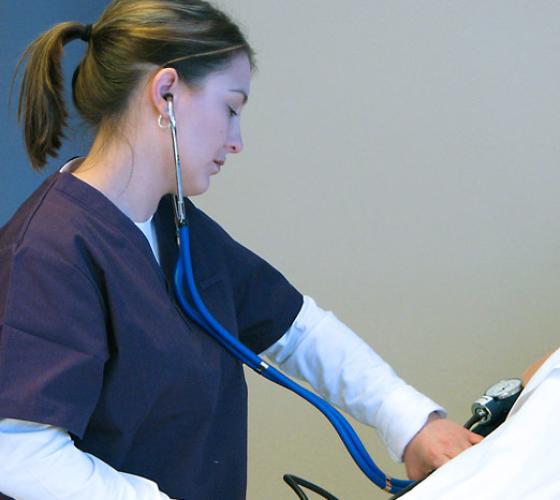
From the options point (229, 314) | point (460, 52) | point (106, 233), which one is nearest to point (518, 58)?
point (460, 52)

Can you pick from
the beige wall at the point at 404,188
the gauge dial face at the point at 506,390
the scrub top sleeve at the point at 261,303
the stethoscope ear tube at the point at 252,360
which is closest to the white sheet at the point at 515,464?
the gauge dial face at the point at 506,390

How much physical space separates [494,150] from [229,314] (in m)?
0.84

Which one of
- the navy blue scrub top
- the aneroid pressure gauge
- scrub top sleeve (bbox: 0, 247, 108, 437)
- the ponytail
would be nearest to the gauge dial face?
the aneroid pressure gauge

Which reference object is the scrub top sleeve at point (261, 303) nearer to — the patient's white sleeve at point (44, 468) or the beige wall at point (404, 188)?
the patient's white sleeve at point (44, 468)

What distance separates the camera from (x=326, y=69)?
1.98 metres

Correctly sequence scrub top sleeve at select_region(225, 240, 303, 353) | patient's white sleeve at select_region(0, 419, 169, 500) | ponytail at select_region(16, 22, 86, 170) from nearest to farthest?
patient's white sleeve at select_region(0, 419, 169, 500), ponytail at select_region(16, 22, 86, 170), scrub top sleeve at select_region(225, 240, 303, 353)

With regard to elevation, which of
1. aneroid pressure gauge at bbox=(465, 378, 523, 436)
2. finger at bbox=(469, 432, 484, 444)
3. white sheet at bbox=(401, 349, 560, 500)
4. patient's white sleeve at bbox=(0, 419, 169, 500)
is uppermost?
white sheet at bbox=(401, 349, 560, 500)

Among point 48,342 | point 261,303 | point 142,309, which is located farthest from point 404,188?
point 48,342

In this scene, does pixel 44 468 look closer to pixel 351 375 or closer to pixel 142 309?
pixel 142 309

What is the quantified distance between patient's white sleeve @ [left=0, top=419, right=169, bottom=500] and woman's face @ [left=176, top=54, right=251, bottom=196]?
37 cm

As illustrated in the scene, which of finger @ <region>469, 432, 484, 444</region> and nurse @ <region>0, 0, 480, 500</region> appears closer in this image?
nurse @ <region>0, 0, 480, 500</region>

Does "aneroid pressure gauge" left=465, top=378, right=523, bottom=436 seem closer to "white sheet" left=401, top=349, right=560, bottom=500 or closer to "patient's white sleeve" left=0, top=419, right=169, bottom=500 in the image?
"white sheet" left=401, top=349, right=560, bottom=500

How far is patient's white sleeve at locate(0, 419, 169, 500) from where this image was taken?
914mm

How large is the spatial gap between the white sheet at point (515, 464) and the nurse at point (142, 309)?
197mm
